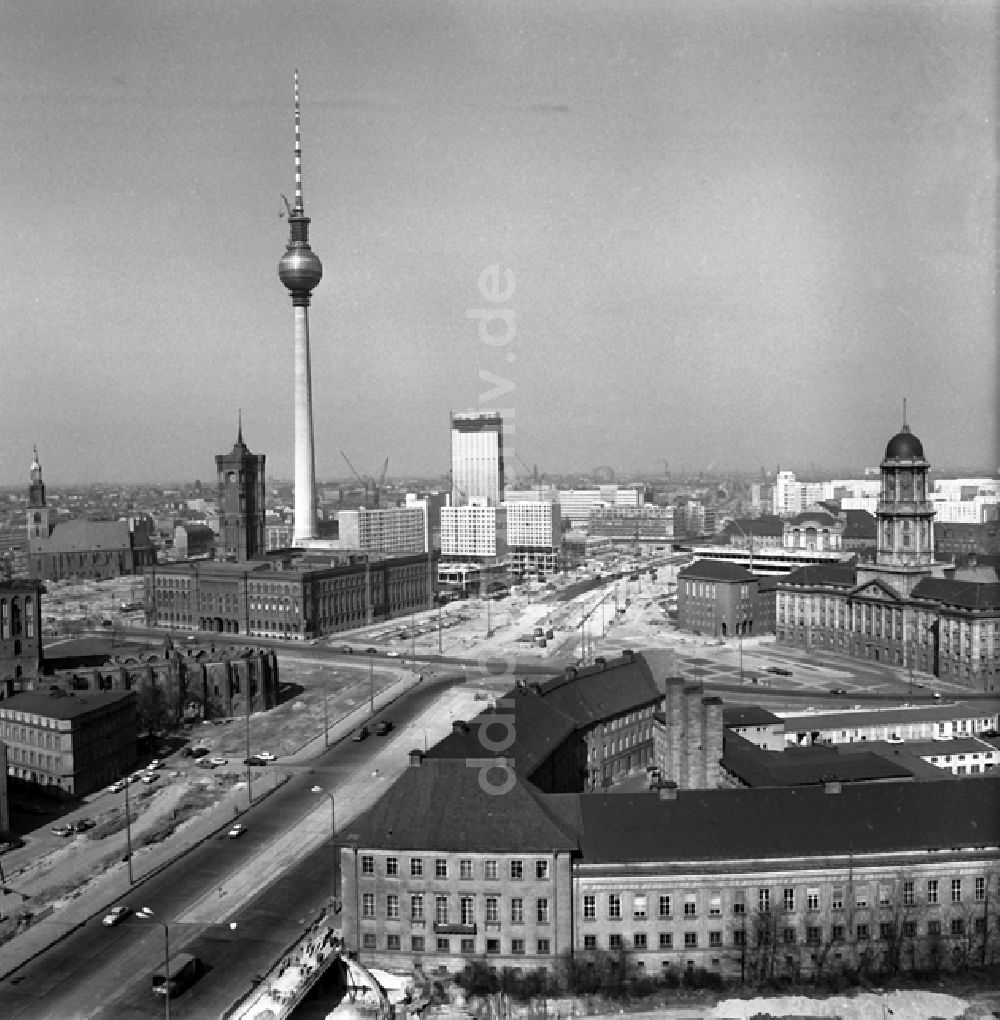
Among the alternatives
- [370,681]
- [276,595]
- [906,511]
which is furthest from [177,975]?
[276,595]

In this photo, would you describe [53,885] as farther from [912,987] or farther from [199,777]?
[912,987]

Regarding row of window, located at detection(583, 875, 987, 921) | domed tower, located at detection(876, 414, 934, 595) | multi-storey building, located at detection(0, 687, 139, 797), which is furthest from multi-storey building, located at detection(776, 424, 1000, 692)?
multi-storey building, located at detection(0, 687, 139, 797)

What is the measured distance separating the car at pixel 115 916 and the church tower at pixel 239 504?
105005 millimetres

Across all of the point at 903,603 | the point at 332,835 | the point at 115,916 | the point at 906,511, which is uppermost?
the point at 906,511

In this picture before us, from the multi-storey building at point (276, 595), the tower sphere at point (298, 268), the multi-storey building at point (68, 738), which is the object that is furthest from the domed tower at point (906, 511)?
the tower sphere at point (298, 268)

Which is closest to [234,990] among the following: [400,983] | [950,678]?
[400,983]

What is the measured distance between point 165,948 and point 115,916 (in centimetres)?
430

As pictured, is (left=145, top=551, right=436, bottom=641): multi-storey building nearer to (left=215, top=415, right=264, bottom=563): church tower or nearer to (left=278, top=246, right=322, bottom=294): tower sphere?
(left=215, top=415, right=264, bottom=563): church tower

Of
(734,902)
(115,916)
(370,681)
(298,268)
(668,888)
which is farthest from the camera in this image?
(298,268)

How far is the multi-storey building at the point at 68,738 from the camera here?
67438 millimetres

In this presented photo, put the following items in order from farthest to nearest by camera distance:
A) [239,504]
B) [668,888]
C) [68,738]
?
[239,504] → [68,738] → [668,888]

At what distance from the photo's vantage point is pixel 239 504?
15188cm

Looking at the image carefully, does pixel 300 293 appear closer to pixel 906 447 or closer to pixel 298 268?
pixel 298 268

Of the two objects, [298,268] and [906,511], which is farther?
[298,268]
